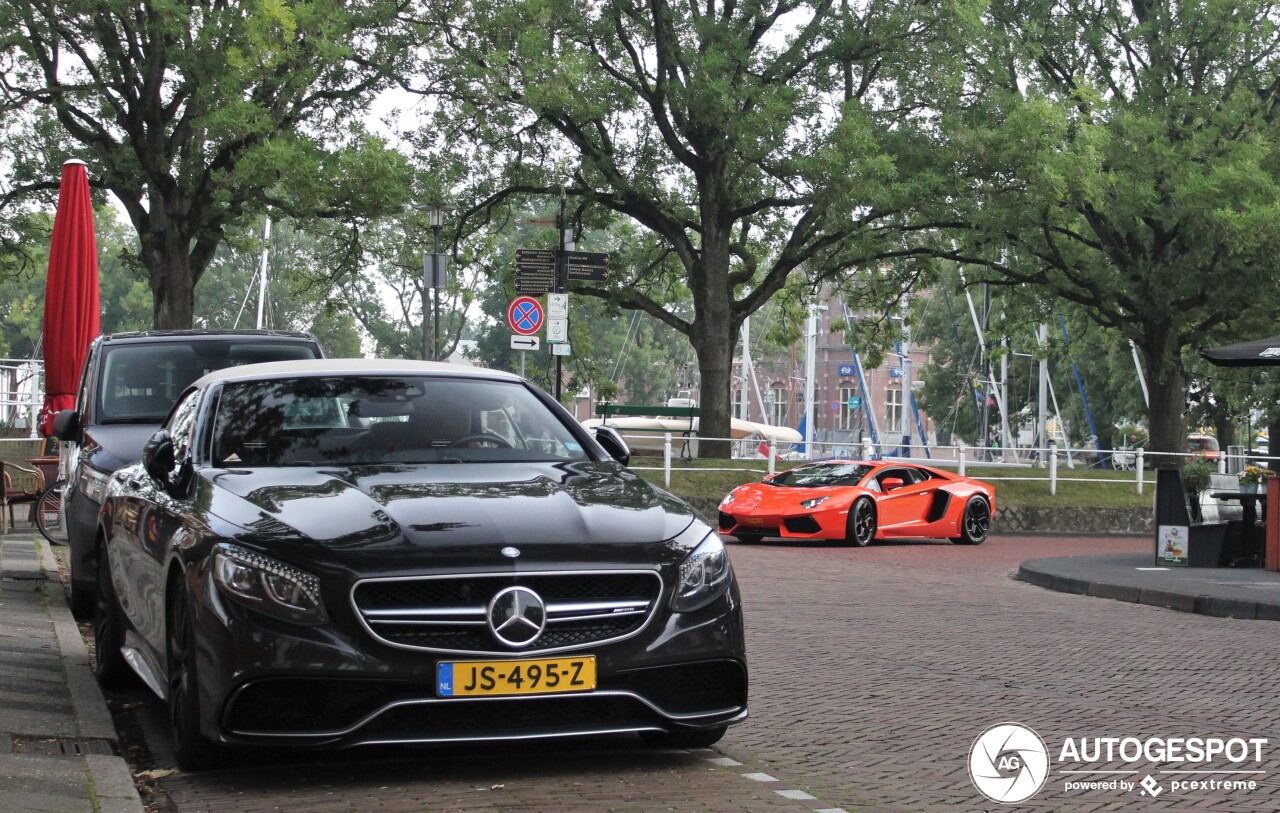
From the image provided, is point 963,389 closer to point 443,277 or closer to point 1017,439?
point 1017,439

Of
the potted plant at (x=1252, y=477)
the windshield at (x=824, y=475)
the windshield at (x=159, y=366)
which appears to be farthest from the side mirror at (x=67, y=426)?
the windshield at (x=824, y=475)

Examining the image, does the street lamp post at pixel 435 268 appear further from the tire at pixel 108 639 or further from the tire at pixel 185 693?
the tire at pixel 185 693

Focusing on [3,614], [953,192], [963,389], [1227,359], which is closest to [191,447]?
[3,614]

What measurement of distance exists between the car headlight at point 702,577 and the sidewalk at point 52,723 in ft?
6.47

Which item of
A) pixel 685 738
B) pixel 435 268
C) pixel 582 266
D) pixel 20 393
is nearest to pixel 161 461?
pixel 685 738

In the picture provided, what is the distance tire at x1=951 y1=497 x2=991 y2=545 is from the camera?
917 inches

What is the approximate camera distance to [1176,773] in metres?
6.41

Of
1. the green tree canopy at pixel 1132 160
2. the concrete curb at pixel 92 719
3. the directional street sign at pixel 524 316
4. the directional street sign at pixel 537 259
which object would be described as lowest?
the concrete curb at pixel 92 719

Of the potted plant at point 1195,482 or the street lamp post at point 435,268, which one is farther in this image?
the street lamp post at point 435,268

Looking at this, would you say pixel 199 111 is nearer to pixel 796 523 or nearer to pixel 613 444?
pixel 796 523

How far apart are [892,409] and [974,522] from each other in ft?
275

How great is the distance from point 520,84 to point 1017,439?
5596cm

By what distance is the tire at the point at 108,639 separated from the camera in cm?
780
